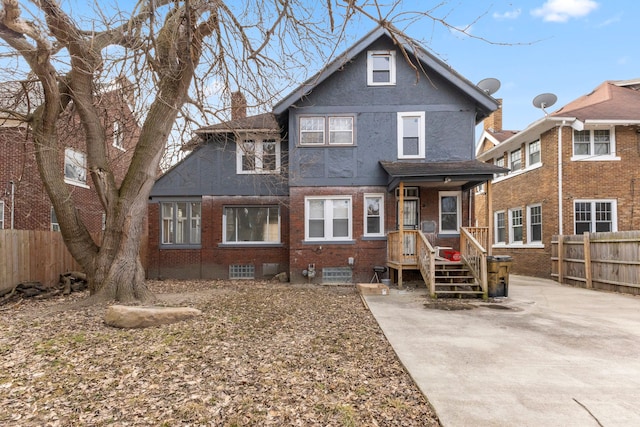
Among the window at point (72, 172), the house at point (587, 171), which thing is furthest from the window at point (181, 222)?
the house at point (587, 171)

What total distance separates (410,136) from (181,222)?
898 centimetres

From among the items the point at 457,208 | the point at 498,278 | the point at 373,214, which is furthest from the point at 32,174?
the point at 498,278

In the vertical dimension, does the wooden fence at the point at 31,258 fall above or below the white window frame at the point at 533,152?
below

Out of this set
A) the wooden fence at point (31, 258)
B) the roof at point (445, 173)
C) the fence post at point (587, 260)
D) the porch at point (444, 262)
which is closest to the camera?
the wooden fence at point (31, 258)

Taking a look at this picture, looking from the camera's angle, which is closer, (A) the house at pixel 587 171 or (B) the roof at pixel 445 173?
(B) the roof at pixel 445 173

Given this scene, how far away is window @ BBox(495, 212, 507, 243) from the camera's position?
17156 millimetres

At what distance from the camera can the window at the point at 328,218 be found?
12.3 metres

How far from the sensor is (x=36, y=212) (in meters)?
13.8

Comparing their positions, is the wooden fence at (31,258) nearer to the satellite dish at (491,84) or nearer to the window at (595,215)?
the satellite dish at (491,84)

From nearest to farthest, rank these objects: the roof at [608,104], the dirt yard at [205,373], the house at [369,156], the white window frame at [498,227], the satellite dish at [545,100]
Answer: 1. the dirt yard at [205,373]
2. the house at [369,156]
3. the roof at [608,104]
4. the satellite dish at [545,100]
5. the white window frame at [498,227]

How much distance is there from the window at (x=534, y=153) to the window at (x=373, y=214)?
743cm

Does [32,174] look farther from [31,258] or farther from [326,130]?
[326,130]

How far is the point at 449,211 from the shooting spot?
40.2ft

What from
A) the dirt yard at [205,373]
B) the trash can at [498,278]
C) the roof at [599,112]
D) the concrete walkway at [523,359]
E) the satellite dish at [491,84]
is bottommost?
the concrete walkway at [523,359]
